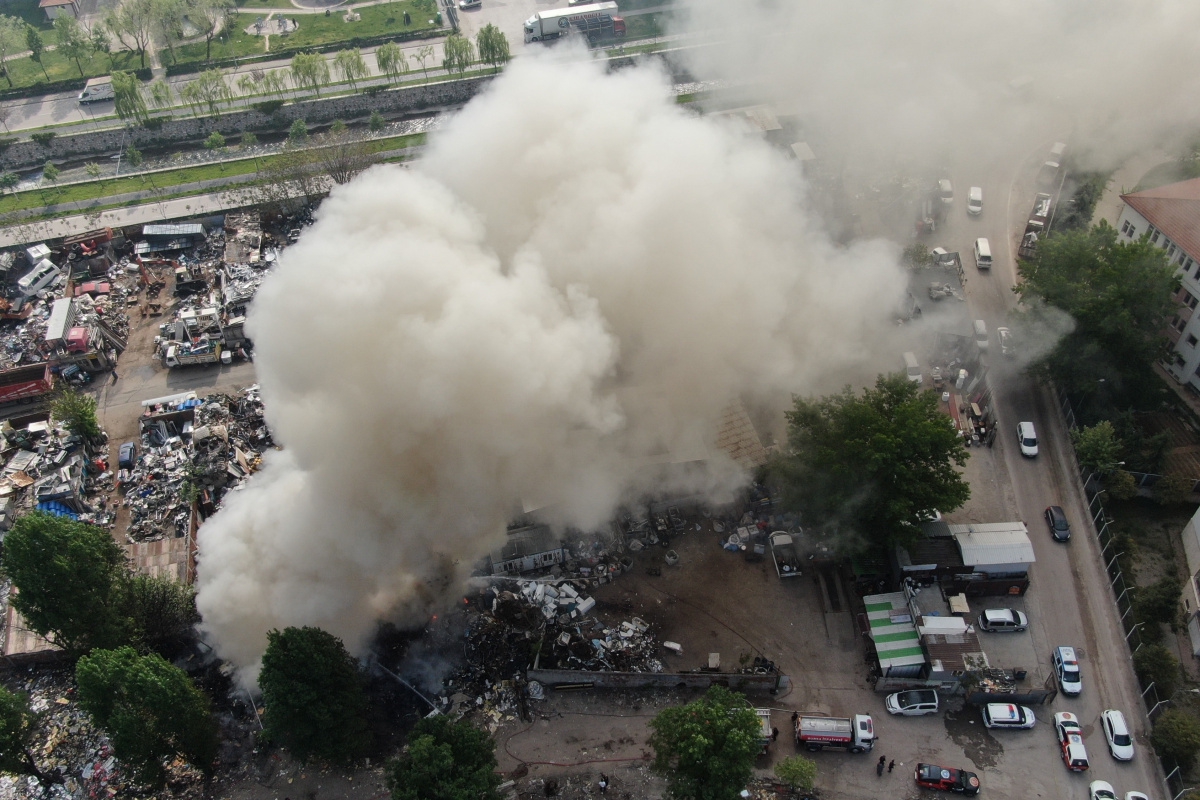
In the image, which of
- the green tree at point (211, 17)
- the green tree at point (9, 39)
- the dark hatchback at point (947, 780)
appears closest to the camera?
the dark hatchback at point (947, 780)

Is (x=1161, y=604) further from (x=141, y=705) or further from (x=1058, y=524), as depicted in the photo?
(x=141, y=705)

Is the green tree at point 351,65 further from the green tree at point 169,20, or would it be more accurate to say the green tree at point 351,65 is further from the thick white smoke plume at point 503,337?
the thick white smoke plume at point 503,337

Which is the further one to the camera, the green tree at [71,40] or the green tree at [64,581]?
the green tree at [71,40]

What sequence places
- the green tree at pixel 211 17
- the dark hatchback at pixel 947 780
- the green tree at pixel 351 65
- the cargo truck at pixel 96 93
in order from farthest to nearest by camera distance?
the green tree at pixel 211 17, the cargo truck at pixel 96 93, the green tree at pixel 351 65, the dark hatchback at pixel 947 780

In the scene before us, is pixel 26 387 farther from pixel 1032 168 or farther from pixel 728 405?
pixel 1032 168

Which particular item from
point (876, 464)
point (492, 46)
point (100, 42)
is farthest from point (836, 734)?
point (100, 42)

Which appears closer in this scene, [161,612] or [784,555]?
[161,612]

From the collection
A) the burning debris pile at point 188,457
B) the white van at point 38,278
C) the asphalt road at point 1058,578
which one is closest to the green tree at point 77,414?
the burning debris pile at point 188,457
